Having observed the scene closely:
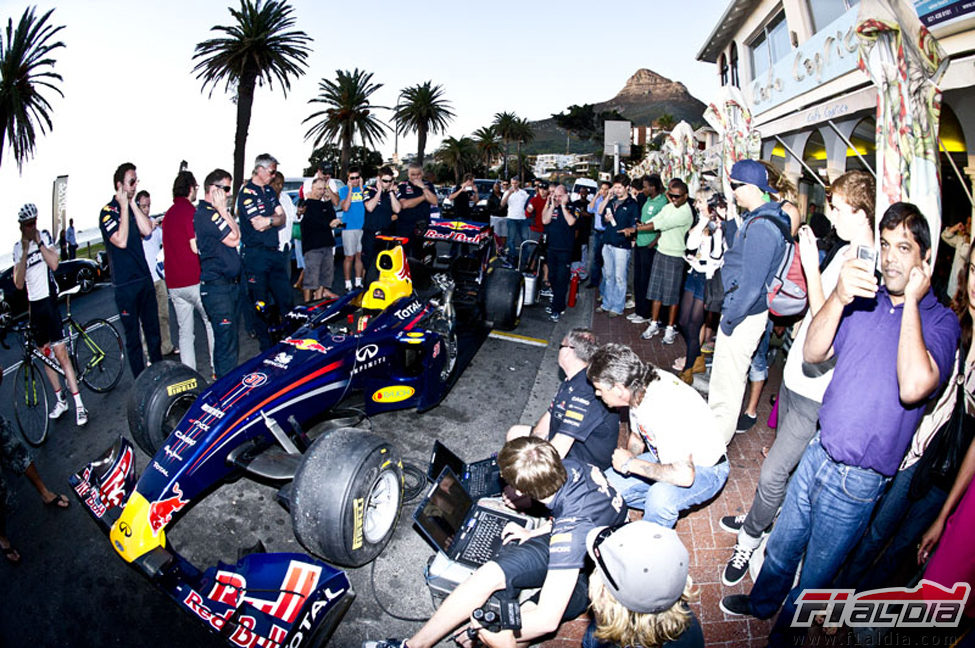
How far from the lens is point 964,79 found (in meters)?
7.18

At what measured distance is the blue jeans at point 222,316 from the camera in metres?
5.49

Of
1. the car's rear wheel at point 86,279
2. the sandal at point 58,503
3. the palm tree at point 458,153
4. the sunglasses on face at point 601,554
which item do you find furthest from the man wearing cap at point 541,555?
the palm tree at point 458,153

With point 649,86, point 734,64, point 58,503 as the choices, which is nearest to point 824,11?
point 734,64

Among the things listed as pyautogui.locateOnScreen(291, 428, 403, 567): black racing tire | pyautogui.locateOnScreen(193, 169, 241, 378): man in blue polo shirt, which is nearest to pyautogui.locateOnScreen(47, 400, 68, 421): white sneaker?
pyautogui.locateOnScreen(193, 169, 241, 378): man in blue polo shirt

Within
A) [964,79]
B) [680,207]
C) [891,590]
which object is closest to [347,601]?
[891,590]

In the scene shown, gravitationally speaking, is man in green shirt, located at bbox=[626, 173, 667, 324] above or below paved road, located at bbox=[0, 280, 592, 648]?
above

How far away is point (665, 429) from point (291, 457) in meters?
2.45

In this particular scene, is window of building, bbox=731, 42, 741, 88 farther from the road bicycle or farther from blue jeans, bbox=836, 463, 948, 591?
the road bicycle

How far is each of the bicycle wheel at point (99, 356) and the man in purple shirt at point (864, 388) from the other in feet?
21.2

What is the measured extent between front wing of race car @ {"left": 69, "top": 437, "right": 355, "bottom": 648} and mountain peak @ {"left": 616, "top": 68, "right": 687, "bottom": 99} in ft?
592

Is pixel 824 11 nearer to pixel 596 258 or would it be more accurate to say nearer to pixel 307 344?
pixel 596 258

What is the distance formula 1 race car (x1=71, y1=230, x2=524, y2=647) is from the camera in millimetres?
2814

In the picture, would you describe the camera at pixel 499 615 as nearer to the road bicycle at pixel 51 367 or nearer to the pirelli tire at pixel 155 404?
the pirelli tire at pixel 155 404

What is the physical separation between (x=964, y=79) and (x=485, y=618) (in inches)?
360
